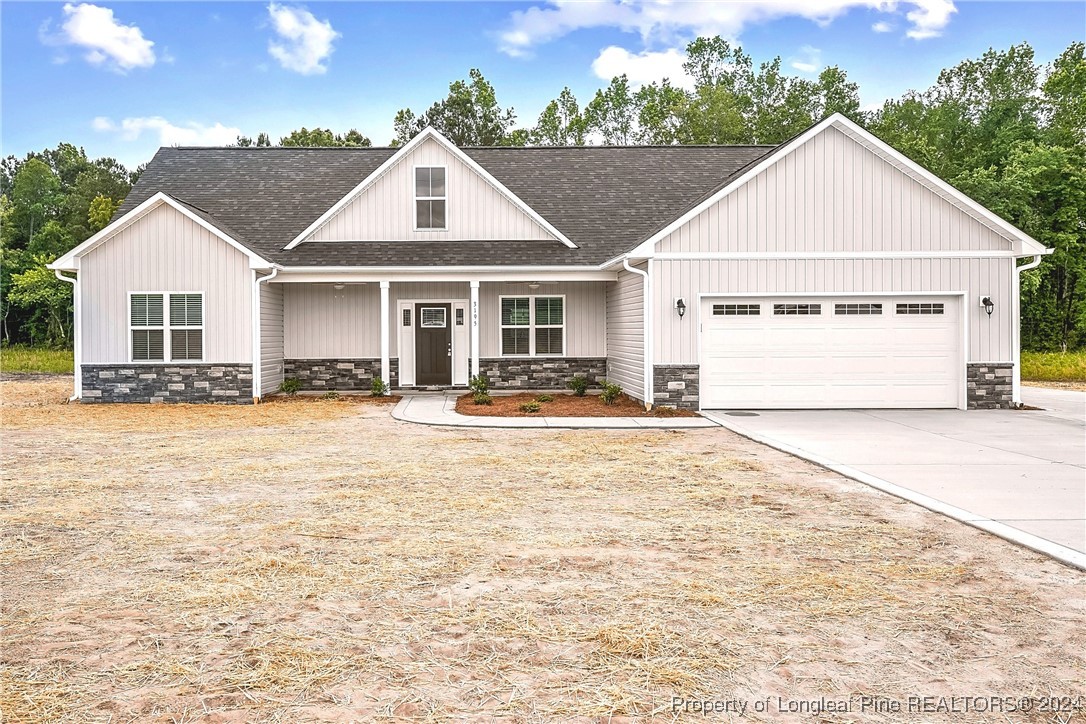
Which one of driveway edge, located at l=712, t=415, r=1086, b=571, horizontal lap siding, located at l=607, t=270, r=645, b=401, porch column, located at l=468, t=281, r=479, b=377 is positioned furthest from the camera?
porch column, located at l=468, t=281, r=479, b=377

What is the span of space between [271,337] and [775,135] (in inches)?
1210

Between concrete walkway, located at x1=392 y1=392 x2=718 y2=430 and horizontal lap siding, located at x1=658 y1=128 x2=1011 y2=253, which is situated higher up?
horizontal lap siding, located at x1=658 y1=128 x2=1011 y2=253

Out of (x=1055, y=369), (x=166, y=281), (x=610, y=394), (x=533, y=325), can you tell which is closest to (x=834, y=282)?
(x=610, y=394)

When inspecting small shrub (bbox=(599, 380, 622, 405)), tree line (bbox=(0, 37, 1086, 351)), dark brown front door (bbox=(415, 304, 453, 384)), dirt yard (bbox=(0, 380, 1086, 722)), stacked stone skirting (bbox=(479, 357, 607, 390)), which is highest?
tree line (bbox=(0, 37, 1086, 351))

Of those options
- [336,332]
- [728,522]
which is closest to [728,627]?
[728,522]

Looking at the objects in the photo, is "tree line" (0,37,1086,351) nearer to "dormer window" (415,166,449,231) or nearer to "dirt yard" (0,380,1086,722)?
"dormer window" (415,166,449,231)

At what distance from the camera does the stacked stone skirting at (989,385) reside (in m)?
14.2

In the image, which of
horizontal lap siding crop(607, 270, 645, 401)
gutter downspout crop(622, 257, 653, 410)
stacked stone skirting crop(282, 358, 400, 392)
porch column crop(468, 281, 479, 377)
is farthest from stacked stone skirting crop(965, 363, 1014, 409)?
stacked stone skirting crop(282, 358, 400, 392)

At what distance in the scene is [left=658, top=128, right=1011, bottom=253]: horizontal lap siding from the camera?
14062 millimetres

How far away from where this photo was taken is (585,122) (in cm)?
4366

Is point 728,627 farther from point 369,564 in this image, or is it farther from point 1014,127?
point 1014,127

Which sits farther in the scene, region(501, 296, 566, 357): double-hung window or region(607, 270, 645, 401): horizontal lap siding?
region(501, 296, 566, 357): double-hung window

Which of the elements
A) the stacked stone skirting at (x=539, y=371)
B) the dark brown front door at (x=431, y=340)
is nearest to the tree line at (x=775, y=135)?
the stacked stone skirting at (x=539, y=371)

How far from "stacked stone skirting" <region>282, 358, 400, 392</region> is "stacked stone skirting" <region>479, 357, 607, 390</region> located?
2.53m
